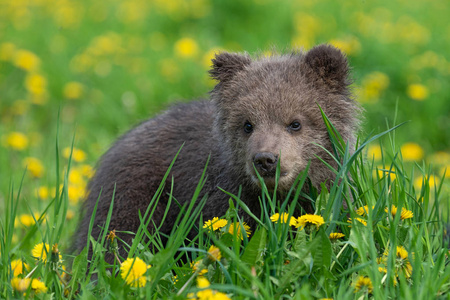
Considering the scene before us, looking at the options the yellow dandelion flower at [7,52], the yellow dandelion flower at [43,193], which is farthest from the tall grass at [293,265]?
the yellow dandelion flower at [7,52]

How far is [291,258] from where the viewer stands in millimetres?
3318

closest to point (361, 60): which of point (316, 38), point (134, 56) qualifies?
point (316, 38)

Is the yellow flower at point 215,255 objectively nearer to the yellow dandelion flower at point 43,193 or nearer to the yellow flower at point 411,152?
the yellow dandelion flower at point 43,193

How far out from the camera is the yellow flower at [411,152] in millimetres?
6616

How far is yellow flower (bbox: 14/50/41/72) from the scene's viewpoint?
9055mm

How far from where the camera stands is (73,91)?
8750mm

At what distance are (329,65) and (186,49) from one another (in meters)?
4.60

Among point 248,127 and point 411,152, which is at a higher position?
point 248,127

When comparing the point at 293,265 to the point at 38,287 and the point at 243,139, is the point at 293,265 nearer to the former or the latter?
the point at 38,287

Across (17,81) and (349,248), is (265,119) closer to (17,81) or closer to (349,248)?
(349,248)

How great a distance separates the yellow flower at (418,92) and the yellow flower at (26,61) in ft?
17.1

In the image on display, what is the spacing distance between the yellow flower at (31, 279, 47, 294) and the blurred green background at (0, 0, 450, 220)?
9.06 feet

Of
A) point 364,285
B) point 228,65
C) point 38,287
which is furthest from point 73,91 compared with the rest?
point 364,285

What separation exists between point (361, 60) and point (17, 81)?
4.88 metres
